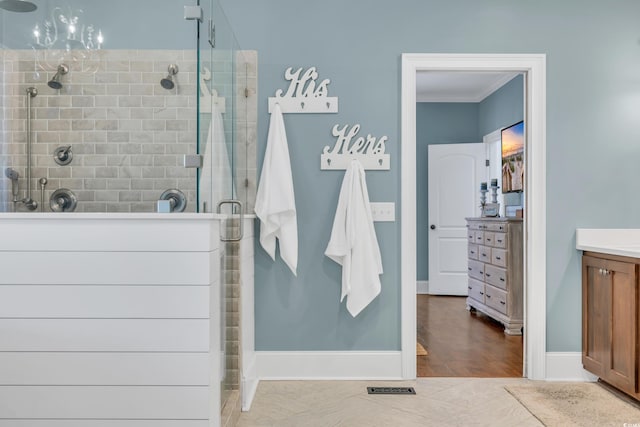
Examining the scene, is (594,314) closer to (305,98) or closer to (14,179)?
(305,98)

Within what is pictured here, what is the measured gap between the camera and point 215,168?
2.19m

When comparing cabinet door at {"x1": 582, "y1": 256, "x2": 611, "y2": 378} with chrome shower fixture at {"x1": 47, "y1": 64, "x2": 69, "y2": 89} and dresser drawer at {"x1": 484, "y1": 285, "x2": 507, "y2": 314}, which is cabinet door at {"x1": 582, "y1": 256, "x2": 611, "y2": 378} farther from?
chrome shower fixture at {"x1": 47, "y1": 64, "x2": 69, "y2": 89}

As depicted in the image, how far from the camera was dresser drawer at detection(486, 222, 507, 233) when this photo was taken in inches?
171

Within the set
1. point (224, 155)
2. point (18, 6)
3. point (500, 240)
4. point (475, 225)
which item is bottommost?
point (500, 240)

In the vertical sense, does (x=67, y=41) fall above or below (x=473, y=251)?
above

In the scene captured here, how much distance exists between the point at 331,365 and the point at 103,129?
194 cm

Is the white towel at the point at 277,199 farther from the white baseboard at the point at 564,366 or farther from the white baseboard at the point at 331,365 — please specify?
the white baseboard at the point at 564,366

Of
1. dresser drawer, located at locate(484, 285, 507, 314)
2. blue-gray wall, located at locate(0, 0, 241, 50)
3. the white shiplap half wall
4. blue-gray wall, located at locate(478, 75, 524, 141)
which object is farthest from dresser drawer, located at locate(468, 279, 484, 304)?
the white shiplap half wall

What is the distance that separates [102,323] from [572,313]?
2.77 m

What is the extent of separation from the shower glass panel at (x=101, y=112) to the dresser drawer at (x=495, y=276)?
2878 millimetres

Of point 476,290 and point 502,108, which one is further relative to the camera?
point 502,108

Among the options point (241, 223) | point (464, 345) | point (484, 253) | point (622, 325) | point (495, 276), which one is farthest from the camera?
point (484, 253)

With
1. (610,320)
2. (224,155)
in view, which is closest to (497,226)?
(610,320)

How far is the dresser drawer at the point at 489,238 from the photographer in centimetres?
462
